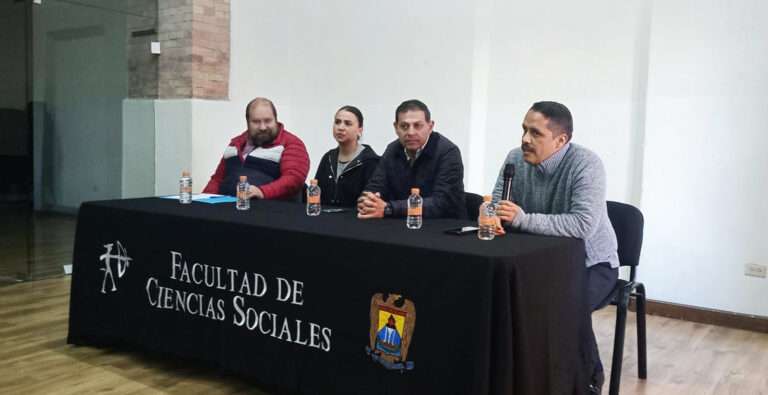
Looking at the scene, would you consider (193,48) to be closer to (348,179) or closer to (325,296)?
(348,179)

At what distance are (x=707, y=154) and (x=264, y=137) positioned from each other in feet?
9.13

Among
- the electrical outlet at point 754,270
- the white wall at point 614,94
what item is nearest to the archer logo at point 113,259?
the white wall at point 614,94

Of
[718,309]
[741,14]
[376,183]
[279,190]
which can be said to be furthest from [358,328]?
[741,14]

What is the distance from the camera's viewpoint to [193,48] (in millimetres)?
5730

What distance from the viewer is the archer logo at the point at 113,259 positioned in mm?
3234

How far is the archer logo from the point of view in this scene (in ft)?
10.6

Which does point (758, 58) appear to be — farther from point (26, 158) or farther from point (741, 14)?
point (26, 158)

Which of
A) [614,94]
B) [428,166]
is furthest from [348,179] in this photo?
[614,94]

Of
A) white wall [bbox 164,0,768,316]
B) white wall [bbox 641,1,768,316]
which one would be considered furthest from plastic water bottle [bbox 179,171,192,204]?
white wall [bbox 641,1,768,316]

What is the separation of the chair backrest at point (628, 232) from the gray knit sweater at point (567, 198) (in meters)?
0.18

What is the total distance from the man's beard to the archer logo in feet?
4.02

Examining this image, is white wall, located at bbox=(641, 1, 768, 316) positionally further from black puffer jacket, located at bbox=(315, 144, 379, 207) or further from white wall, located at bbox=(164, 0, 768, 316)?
black puffer jacket, located at bbox=(315, 144, 379, 207)

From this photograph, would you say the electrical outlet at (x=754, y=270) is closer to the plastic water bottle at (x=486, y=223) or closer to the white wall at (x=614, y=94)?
the white wall at (x=614, y=94)

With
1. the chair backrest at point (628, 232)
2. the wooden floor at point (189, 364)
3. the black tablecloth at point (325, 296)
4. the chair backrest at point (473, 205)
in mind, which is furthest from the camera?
the chair backrest at point (473, 205)
